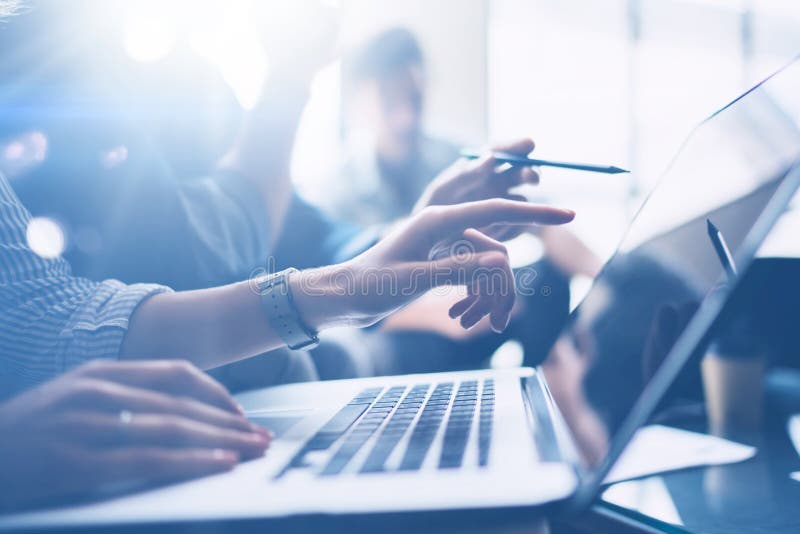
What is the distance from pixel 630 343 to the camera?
315mm

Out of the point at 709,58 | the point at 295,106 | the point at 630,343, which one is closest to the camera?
the point at 630,343

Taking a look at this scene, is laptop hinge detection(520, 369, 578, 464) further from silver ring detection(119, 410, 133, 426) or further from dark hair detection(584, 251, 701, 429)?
silver ring detection(119, 410, 133, 426)

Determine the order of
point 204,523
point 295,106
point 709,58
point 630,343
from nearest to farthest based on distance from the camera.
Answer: point 204,523 → point 630,343 → point 295,106 → point 709,58

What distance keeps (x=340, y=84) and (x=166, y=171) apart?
26 cm

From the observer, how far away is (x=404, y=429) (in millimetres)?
271

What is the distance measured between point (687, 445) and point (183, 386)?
12.3 inches

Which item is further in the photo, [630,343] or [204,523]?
[630,343]

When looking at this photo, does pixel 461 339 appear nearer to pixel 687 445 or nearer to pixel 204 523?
pixel 687 445

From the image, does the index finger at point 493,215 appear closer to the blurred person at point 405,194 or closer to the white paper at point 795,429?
the blurred person at point 405,194

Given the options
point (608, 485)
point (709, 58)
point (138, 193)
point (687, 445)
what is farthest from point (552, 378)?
point (709, 58)

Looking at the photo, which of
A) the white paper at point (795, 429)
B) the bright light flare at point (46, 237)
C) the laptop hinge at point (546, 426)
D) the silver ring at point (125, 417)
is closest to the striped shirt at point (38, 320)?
the bright light flare at point (46, 237)

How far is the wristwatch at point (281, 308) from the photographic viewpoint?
344 millimetres

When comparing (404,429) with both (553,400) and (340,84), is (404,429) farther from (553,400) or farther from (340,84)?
(340,84)

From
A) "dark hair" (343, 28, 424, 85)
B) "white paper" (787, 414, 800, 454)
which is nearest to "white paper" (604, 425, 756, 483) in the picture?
"white paper" (787, 414, 800, 454)
